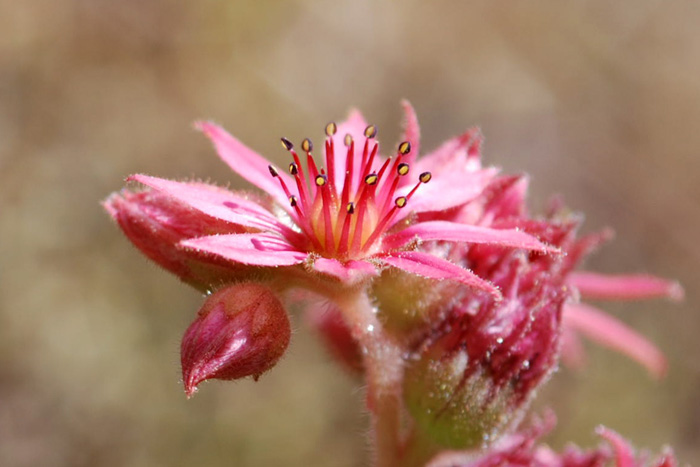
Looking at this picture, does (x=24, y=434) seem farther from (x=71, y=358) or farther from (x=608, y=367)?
(x=608, y=367)

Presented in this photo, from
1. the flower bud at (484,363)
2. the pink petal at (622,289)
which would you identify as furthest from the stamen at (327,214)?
the pink petal at (622,289)

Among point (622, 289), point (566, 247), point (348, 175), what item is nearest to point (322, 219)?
point (348, 175)

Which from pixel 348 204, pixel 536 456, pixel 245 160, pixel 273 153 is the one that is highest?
pixel 273 153

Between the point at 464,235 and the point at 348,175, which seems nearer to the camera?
the point at 464,235

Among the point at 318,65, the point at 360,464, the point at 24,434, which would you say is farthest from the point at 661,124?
the point at 24,434

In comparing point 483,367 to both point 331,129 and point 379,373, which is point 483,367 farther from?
point 331,129

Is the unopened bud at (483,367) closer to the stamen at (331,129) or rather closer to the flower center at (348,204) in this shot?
the flower center at (348,204)
